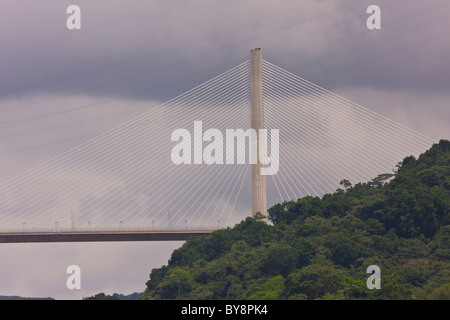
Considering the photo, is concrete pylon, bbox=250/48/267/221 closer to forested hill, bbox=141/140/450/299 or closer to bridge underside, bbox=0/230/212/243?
forested hill, bbox=141/140/450/299

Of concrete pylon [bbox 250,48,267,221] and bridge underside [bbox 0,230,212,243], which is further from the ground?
concrete pylon [bbox 250,48,267,221]

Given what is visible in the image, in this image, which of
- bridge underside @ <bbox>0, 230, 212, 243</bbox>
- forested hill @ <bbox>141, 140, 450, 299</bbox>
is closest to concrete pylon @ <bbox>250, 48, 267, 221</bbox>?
forested hill @ <bbox>141, 140, 450, 299</bbox>

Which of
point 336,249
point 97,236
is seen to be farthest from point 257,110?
point 97,236

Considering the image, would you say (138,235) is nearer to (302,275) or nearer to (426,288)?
(302,275)

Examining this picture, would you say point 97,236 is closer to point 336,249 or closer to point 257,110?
point 257,110

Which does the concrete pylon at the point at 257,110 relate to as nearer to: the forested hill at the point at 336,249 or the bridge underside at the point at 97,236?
the forested hill at the point at 336,249

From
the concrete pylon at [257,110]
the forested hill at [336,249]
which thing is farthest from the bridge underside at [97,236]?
the concrete pylon at [257,110]

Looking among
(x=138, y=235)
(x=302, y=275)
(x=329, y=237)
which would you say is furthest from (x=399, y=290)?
(x=138, y=235)
